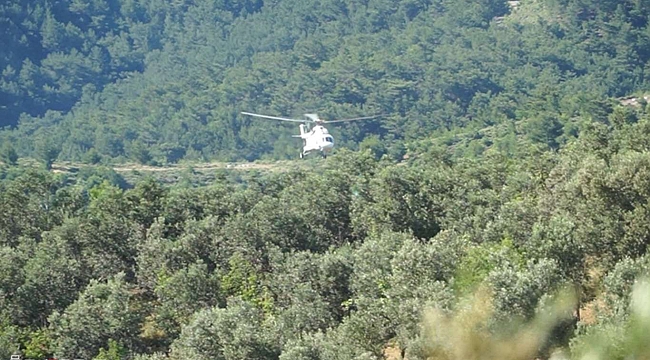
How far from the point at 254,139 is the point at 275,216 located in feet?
312

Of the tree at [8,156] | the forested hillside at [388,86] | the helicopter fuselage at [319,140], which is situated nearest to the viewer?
the helicopter fuselage at [319,140]

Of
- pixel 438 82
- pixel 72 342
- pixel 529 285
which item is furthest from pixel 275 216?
pixel 438 82

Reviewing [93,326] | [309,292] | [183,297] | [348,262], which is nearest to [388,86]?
[183,297]

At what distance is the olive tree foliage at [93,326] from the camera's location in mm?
50000

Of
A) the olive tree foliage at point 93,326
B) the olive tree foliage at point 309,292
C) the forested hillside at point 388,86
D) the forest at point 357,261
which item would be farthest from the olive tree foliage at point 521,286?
the forested hillside at point 388,86

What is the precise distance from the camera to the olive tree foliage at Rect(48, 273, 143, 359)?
50.0 meters

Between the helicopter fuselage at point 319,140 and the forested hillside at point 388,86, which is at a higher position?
the helicopter fuselage at point 319,140

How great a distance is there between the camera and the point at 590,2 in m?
178

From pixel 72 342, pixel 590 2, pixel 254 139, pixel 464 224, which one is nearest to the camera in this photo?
pixel 72 342

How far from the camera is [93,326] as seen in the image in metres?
50.2

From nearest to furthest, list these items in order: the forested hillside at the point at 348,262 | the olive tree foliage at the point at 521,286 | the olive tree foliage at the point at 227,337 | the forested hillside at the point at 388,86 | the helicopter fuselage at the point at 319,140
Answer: the olive tree foliage at the point at 521,286 → the forested hillside at the point at 348,262 → the olive tree foliage at the point at 227,337 → the helicopter fuselage at the point at 319,140 → the forested hillside at the point at 388,86

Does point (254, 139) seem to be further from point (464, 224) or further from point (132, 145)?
point (464, 224)

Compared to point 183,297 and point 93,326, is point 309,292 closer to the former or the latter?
point 183,297

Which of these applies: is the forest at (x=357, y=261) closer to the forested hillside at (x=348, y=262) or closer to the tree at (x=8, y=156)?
the forested hillside at (x=348, y=262)
